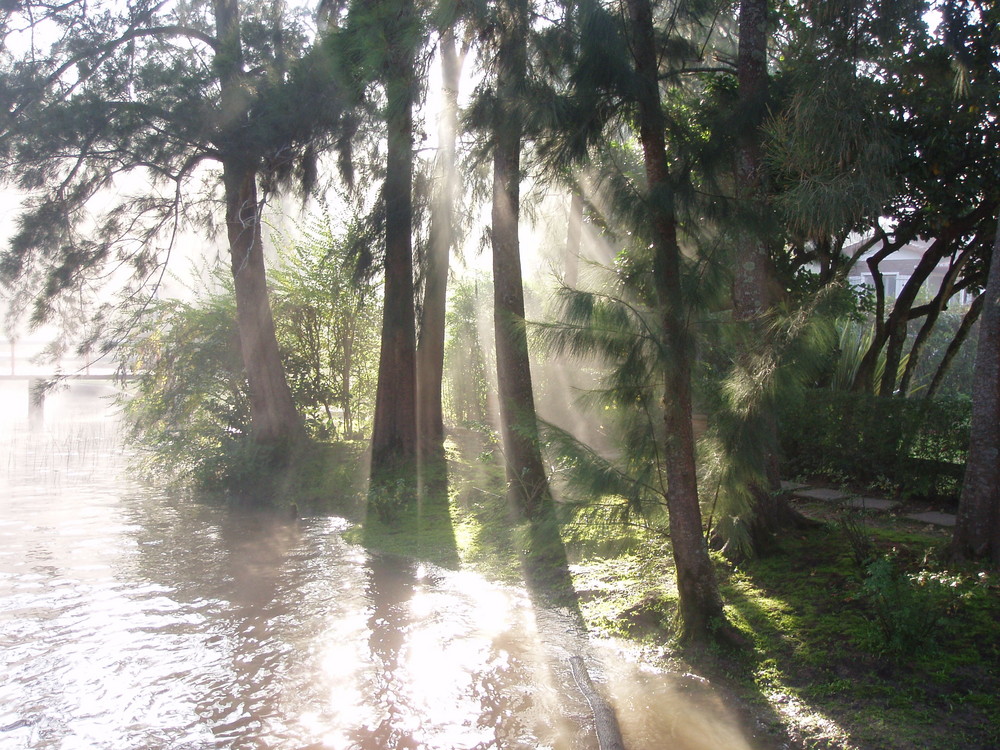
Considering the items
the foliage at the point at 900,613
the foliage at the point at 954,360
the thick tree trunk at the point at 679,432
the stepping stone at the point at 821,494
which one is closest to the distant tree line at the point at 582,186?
the thick tree trunk at the point at 679,432

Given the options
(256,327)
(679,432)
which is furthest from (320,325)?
(679,432)

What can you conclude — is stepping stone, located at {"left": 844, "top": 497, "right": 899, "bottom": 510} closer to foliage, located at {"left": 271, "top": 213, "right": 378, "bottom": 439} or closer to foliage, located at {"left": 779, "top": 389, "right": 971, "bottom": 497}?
foliage, located at {"left": 779, "top": 389, "right": 971, "bottom": 497}

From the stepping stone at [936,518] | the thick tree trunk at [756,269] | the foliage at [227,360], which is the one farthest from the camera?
the foliage at [227,360]

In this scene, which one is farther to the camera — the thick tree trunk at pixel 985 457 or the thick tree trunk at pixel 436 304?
the thick tree trunk at pixel 436 304

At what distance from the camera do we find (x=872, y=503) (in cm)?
820

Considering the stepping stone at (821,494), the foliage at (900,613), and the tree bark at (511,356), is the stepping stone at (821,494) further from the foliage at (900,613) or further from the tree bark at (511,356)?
the foliage at (900,613)

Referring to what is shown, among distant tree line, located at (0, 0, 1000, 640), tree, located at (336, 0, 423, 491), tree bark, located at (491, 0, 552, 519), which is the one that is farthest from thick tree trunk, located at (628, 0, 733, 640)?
tree, located at (336, 0, 423, 491)

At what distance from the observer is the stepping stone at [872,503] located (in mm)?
7961

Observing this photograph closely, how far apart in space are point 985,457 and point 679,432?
84.1 inches

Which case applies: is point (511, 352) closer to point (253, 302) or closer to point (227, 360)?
point (253, 302)

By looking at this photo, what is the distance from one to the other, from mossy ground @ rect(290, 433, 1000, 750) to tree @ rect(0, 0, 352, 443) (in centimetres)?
755

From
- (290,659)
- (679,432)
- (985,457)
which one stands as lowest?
(290,659)

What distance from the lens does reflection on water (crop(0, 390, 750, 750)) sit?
4828 millimetres

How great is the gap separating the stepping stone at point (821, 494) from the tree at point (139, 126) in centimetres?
806
